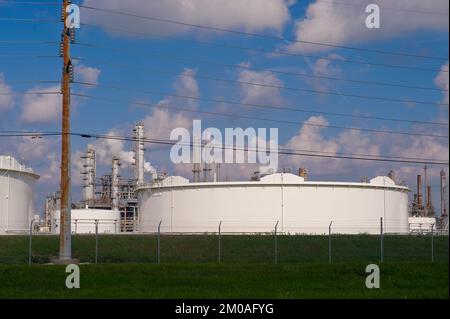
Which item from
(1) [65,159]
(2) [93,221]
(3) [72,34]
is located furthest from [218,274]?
(2) [93,221]

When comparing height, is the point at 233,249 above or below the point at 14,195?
below

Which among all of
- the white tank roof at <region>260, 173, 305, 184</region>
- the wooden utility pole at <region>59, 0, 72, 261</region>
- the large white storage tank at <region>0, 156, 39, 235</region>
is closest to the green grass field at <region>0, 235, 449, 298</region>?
the wooden utility pole at <region>59, 0, 72, 261</region>

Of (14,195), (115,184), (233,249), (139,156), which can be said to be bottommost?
(233,249)

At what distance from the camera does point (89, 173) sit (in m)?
81.4

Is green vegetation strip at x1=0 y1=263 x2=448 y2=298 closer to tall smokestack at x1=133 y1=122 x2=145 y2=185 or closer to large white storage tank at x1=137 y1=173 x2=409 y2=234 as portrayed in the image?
large white storage tank at x1=137 y1=173 x2=409 y2=234

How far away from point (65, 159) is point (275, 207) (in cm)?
3267

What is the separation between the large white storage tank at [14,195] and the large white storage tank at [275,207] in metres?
12.1

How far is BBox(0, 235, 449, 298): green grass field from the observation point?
20719 mm

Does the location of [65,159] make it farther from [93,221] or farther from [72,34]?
[93,221]

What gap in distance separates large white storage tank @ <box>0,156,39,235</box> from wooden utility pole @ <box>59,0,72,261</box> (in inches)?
1192

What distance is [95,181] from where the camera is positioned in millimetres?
84500

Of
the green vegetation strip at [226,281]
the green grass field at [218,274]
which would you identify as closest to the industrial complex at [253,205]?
the green grass field at [218,274]
